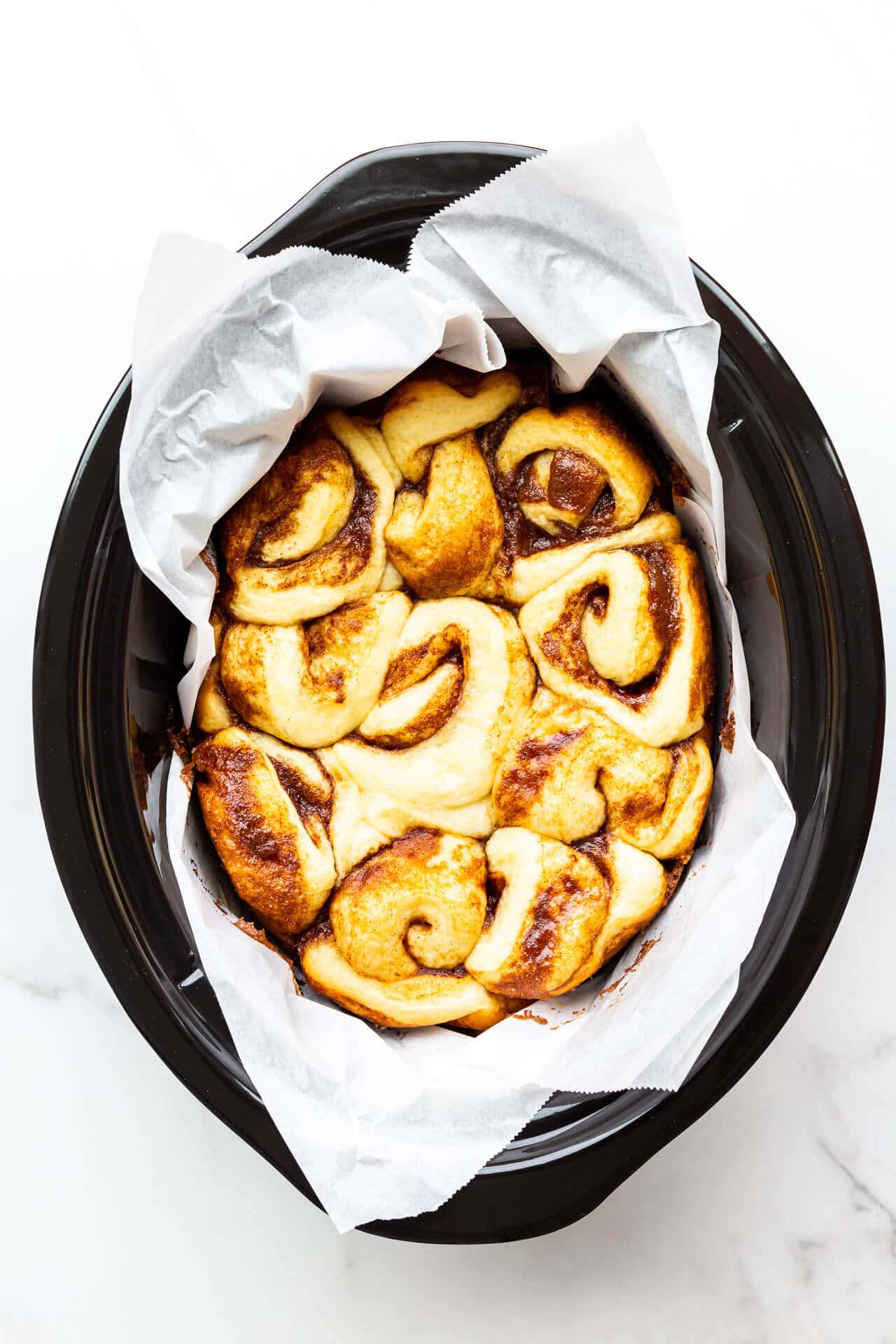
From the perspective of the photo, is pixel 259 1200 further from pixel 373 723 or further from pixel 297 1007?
pixel 373 723

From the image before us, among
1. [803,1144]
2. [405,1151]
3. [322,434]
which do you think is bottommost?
[803,1144]

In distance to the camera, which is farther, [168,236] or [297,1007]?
[297,1007]

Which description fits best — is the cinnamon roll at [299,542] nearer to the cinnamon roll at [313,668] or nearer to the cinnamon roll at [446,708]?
the cinnamon roll at [313,668]

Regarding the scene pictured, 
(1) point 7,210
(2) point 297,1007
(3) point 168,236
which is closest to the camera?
(3) point 168,236

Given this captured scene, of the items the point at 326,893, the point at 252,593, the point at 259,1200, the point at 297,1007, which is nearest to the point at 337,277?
the point at 252,593

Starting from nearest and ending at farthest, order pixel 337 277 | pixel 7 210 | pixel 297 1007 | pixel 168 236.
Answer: pixel 168 236, pixel 337 277, pixel 297 1007, pixel 7 210

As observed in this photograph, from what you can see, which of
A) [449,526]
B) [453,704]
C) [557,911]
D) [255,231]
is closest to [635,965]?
[557,911]

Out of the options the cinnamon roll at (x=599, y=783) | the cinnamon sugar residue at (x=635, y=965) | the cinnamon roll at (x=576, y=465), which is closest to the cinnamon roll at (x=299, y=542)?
the cinnamon roll at (x=576, y=465)

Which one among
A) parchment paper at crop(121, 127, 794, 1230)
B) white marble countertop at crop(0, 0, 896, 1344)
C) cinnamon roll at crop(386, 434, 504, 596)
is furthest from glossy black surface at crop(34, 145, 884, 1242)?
white marble countertop at crop(0, 0, 896, 1344)
